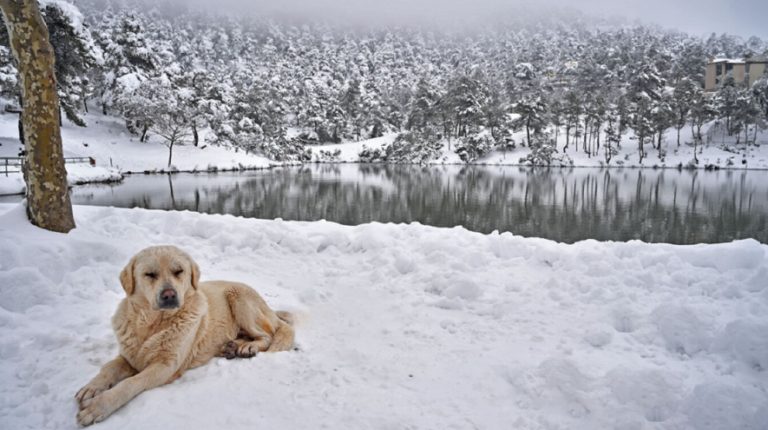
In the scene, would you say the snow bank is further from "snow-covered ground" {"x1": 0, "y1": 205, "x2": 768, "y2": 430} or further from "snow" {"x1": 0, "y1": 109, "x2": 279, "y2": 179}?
"snow-covered ground" {"x1": 0, "y1": 205, "x2": 768, "y2": 430}

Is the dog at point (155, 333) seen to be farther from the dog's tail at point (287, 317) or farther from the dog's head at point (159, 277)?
the dog's tail at point (287, 317)

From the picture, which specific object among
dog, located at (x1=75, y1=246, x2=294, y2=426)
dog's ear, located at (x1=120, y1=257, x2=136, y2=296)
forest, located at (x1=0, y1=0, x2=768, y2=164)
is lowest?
dog, located at (x1=75, y1=246, x2=294, y2=426)

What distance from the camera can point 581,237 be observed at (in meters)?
13.2

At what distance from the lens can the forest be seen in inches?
1499

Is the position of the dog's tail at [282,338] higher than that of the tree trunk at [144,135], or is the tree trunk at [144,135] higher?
the tree trunk at [144,135]

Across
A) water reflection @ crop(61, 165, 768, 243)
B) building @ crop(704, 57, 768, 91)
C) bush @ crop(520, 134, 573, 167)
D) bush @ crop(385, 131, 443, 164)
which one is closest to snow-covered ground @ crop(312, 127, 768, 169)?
bush @ crop(385, 131, 443, 164)

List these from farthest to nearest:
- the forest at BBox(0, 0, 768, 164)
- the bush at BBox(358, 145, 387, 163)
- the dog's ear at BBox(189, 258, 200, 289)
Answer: the bush at BBox(358, 145, 387, 163)
the forest at BBox(0, 0, 768, 164)
the dog's ear at BBox(189, 258, 200, 289)

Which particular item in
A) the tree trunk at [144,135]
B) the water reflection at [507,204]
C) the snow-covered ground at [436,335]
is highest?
the tree trunk at [144,135]

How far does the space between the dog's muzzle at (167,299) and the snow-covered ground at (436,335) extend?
0.52 m

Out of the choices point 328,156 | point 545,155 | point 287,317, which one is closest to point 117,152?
point 328,156

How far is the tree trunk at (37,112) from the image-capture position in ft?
16.4

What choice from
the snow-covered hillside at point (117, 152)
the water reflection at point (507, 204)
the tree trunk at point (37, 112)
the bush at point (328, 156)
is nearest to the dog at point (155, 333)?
the tree trunk at point (37, 112)

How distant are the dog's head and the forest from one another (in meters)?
29.5

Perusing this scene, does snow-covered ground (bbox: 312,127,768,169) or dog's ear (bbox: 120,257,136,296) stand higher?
snow-covered ground (bbox: 312,127,768,169)
